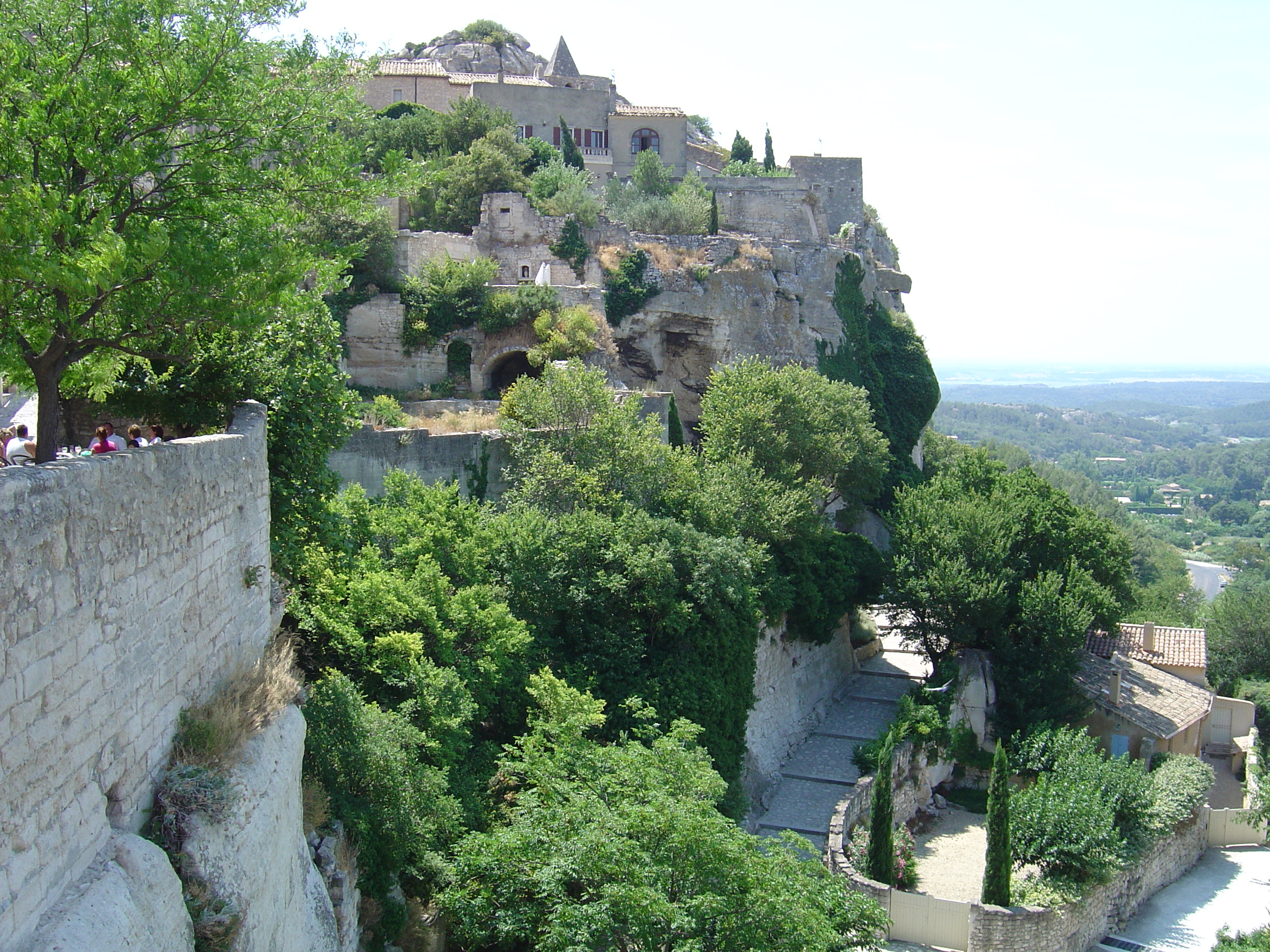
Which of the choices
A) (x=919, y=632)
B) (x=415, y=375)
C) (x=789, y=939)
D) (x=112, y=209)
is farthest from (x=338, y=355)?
(x=919, y=632)

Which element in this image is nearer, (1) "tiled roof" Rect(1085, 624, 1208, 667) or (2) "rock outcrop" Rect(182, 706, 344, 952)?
(2) "rock outcrop" Rect(182, 706, 344, 952)

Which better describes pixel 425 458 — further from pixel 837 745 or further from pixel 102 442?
pixel 102 442

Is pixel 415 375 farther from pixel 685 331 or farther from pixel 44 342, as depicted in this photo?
pixel 44 342

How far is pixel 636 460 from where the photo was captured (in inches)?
846

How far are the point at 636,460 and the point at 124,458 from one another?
14851mm

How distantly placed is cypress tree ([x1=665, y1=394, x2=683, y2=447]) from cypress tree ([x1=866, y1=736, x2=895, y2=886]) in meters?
10.1

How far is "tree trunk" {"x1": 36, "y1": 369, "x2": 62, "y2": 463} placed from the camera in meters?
8.70

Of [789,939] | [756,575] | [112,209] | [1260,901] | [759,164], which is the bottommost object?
[1260,901]

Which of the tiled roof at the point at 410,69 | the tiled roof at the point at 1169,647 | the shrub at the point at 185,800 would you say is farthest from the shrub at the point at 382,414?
the tiled roof at the point at 410,69

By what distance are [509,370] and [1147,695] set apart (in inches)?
681

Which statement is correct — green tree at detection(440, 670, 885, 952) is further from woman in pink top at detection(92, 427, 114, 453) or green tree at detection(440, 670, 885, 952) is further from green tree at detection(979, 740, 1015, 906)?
woman in pink top at detection(92, 427, 114, 453)

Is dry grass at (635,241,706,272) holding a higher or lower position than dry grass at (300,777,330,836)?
higher

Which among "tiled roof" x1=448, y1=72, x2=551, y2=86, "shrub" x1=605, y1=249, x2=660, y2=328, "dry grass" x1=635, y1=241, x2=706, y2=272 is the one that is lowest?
"shrub" x1=605, y1=249, x2=660, y2=328

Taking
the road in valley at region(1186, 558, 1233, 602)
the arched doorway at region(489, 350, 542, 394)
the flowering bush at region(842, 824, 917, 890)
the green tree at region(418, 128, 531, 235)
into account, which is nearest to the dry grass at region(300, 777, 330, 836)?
the flowering bush at region(842, 824, 917, 890)
